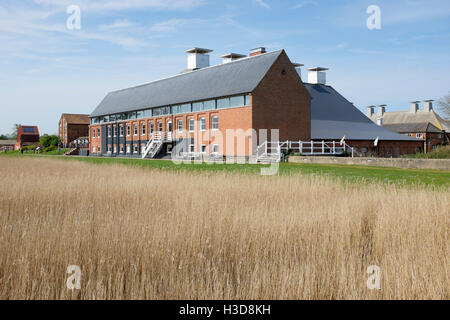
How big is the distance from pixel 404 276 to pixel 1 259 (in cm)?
468

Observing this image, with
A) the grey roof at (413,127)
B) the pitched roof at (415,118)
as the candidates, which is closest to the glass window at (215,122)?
the grey roof at (413,127)

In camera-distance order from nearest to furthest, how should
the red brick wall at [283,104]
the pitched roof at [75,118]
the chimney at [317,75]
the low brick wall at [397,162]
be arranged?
the low brick wall at [397,162]
the red brick wall at [283,104]
the chimney at [317,75]
the pitched roof at [75,118]

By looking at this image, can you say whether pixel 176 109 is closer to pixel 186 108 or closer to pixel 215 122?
pixel 186 108

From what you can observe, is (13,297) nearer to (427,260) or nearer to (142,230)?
(142,230)

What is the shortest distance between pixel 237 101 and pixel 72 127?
69.0 m

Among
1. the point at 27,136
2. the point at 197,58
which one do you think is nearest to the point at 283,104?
the point at 197,58

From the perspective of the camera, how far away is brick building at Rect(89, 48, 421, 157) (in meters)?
38.4

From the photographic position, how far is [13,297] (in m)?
4.20

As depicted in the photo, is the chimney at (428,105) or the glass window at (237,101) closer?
the glass window at (237,101)

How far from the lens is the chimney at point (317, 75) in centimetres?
5572

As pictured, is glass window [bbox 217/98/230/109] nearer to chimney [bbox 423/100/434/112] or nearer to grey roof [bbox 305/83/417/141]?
grey roof [bbox 305/83/417/141]

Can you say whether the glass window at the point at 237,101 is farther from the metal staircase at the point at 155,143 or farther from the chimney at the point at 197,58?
the chimney at the point at 197,58

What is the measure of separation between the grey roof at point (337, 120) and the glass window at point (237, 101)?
8259 mm

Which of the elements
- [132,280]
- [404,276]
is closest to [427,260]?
[404,276]
